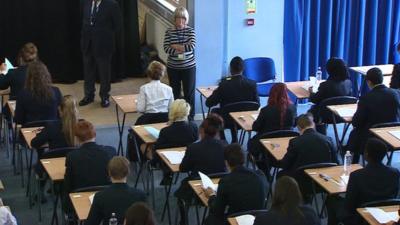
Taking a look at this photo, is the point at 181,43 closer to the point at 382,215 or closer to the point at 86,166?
the point at 86,166

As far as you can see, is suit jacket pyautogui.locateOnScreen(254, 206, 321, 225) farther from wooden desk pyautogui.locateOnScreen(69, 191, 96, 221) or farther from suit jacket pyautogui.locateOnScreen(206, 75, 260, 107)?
suit jacket pyautogui.locateOnScreen(206, 75, 260, 107)

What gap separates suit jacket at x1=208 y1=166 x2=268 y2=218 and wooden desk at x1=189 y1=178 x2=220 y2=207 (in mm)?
248

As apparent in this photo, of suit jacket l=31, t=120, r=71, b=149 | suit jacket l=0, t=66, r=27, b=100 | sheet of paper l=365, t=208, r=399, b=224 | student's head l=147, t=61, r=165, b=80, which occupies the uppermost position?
student's head l=147, t=61, r=165, b=80

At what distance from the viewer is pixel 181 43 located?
9.23 meters

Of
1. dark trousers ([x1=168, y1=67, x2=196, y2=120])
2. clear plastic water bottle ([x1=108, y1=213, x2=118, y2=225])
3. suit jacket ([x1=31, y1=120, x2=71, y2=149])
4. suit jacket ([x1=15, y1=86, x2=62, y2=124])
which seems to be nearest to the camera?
clear plastic water bottle ([x1=108, y1=213, x2=118, y2=225])

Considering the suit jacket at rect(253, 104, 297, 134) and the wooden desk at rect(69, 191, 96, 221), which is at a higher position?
the suit jacket at rect(253, 104, 297, 134)

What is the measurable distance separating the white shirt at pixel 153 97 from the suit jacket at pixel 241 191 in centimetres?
256

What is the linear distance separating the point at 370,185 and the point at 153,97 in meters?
2.99

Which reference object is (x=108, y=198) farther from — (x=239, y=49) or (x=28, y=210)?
(x=239, y=49)

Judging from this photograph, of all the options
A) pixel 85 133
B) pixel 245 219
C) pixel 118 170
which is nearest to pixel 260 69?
pixel 85 133

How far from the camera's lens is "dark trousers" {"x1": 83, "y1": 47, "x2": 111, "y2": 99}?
1020cm

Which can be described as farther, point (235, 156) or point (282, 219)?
point (235, 156)

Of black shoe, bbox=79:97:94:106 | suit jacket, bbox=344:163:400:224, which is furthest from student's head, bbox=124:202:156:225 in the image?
black shoe, bbox=79:97:94:106

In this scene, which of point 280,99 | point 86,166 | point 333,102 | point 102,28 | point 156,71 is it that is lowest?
point 86,166
